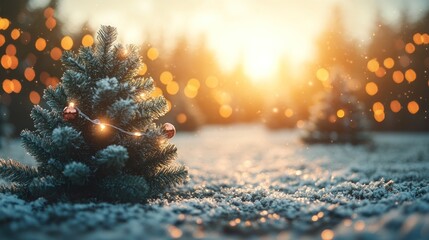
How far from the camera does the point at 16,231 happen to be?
3715 millimetres

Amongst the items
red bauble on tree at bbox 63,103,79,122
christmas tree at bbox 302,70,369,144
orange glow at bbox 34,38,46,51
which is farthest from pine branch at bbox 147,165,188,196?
orange glow at bbox 34,38,46,51

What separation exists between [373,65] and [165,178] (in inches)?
1458

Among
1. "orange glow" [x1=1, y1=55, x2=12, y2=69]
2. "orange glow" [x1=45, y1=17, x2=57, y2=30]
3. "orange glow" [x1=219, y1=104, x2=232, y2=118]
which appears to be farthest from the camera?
"orange glow" [x1=219, y1=104, x2=232, y2=118]

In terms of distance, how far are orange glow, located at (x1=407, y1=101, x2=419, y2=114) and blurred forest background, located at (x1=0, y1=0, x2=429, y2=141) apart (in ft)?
0.30

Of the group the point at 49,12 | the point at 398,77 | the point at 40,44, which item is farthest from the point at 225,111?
the point at 49,12

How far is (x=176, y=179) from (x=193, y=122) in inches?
1045

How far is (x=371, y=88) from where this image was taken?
3569cm

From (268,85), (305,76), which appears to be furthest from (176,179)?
(268,85)

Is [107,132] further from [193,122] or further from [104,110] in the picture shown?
[193,122]

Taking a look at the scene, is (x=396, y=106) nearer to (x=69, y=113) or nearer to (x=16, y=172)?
(x=69, y=113)

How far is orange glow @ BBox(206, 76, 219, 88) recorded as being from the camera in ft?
174

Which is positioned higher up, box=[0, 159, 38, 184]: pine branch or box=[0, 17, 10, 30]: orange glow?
box=[0, 17, 10, 30]: orange glow

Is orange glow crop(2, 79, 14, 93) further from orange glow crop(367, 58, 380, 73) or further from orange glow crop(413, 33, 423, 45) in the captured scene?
orange glow crop(413, 33, 423, 45)

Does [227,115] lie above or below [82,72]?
above
